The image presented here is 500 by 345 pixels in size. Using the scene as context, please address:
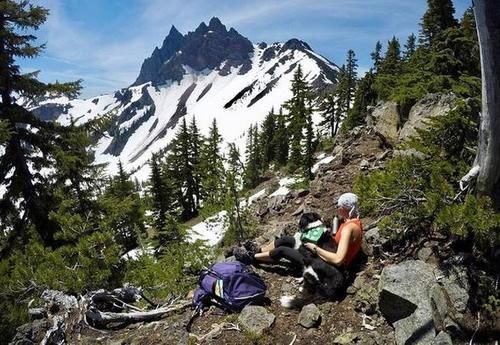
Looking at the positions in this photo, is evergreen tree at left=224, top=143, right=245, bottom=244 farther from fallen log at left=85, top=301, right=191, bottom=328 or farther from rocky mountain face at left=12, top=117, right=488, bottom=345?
fallen log at left=85, top=301, right=191, bottom=328

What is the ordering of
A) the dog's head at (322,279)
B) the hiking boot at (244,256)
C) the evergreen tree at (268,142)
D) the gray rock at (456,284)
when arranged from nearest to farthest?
the gray rock at (456,284) → the dog's head at (322,279) → the hiking boot at (244,256) → the evergreen tree at (268,142)

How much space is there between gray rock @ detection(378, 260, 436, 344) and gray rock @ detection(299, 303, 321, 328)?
892mm

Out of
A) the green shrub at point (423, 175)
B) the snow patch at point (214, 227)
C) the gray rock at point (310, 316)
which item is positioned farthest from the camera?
the snow patch at point (214, 227)

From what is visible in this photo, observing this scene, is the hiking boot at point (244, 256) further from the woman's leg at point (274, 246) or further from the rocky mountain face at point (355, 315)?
the rocky mountain face at point (355, 315)

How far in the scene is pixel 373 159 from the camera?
13.6m

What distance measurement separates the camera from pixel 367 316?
558 centimetres

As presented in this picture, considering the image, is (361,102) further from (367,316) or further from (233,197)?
(367,316)

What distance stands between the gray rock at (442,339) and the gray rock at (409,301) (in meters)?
0.07

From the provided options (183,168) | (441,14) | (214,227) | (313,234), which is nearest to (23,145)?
(214,227)

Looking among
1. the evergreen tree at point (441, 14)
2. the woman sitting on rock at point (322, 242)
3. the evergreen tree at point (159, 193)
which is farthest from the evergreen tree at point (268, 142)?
the woman sitting on rock at point (322, 242)

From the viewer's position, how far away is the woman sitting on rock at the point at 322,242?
6.22 m

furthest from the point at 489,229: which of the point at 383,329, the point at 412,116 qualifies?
the point at 412,116

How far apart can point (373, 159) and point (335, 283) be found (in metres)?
8.46

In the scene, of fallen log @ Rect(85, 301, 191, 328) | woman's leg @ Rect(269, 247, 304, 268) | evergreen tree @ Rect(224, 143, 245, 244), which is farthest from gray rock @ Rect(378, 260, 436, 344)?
evergreen tree @ Rect(224, 143, 245, 244)
